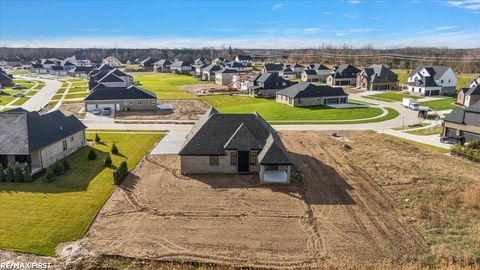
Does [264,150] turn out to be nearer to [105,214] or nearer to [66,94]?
[105,214]

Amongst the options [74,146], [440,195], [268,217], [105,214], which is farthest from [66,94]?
[440,195]

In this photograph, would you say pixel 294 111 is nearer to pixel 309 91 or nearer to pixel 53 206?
pixel 309 91

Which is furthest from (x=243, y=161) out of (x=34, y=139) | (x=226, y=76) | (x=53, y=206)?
(x=226, y=76)

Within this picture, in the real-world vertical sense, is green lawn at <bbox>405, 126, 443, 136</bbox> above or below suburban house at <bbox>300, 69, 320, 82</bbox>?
below

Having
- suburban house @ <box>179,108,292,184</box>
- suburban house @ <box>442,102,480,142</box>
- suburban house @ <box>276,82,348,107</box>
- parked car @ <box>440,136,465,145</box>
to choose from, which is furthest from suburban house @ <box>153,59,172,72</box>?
suburban house @ <box>179,108,292,184</box>

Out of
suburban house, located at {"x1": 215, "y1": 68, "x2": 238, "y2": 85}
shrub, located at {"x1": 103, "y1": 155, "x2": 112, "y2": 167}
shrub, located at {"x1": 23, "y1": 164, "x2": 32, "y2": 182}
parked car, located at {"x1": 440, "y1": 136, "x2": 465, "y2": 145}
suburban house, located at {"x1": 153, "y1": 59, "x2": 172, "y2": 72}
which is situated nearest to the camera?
shrub, located at {"x1": 23, "y1": 164, "x2": 32, "y2": 182}

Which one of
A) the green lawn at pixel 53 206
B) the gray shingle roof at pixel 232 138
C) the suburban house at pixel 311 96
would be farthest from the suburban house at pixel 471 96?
the green lawn at pixel 53 206

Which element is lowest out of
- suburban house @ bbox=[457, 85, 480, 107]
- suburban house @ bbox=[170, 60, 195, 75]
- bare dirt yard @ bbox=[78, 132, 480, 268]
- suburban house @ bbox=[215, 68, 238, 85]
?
bare dirt yard @ bbox=[78, 132, 480, 268]

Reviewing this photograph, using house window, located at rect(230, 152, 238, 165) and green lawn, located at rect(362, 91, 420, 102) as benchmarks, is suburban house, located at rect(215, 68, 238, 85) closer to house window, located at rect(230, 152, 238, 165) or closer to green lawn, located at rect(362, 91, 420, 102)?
green lawn, located at rect(362, 91, 420, 102)
